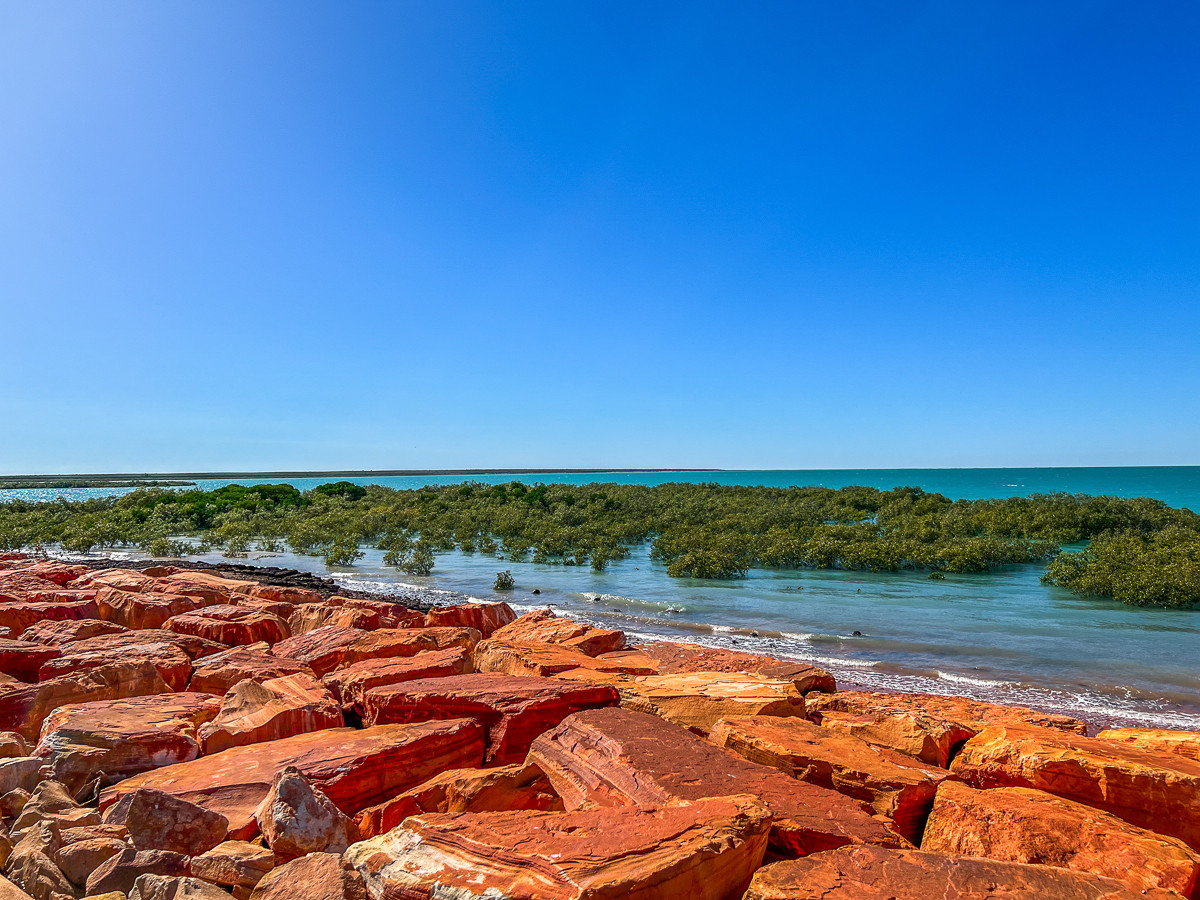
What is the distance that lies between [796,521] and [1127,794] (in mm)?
25599

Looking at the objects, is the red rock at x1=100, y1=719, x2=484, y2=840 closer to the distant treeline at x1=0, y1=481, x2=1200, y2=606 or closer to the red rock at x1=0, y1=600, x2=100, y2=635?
the red rock at x1=0, y1=600, x2=100, y2=635

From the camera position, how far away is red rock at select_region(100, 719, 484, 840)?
4469 mm

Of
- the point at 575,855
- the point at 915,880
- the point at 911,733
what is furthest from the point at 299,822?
the point at 911,733

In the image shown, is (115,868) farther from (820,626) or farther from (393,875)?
(820,626)

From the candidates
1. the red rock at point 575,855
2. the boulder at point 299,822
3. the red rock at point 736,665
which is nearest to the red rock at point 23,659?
the boulder at point 299,822

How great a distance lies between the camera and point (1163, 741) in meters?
5.79

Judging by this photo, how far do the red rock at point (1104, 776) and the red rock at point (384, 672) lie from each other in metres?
5.11

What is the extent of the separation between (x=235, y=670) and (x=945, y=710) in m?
8.23

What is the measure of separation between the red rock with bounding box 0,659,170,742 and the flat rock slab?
2.72 meters

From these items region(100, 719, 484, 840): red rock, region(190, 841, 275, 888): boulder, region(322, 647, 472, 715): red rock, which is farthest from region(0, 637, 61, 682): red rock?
region(190, 841, 275, 888): boulder

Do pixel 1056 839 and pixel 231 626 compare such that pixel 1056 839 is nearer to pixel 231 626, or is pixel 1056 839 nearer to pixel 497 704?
pixel 497 704

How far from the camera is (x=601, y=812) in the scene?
3.61 meters

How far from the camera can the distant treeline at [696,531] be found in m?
20.0

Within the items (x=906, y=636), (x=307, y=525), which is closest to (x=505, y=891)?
(x=906, y=636)
